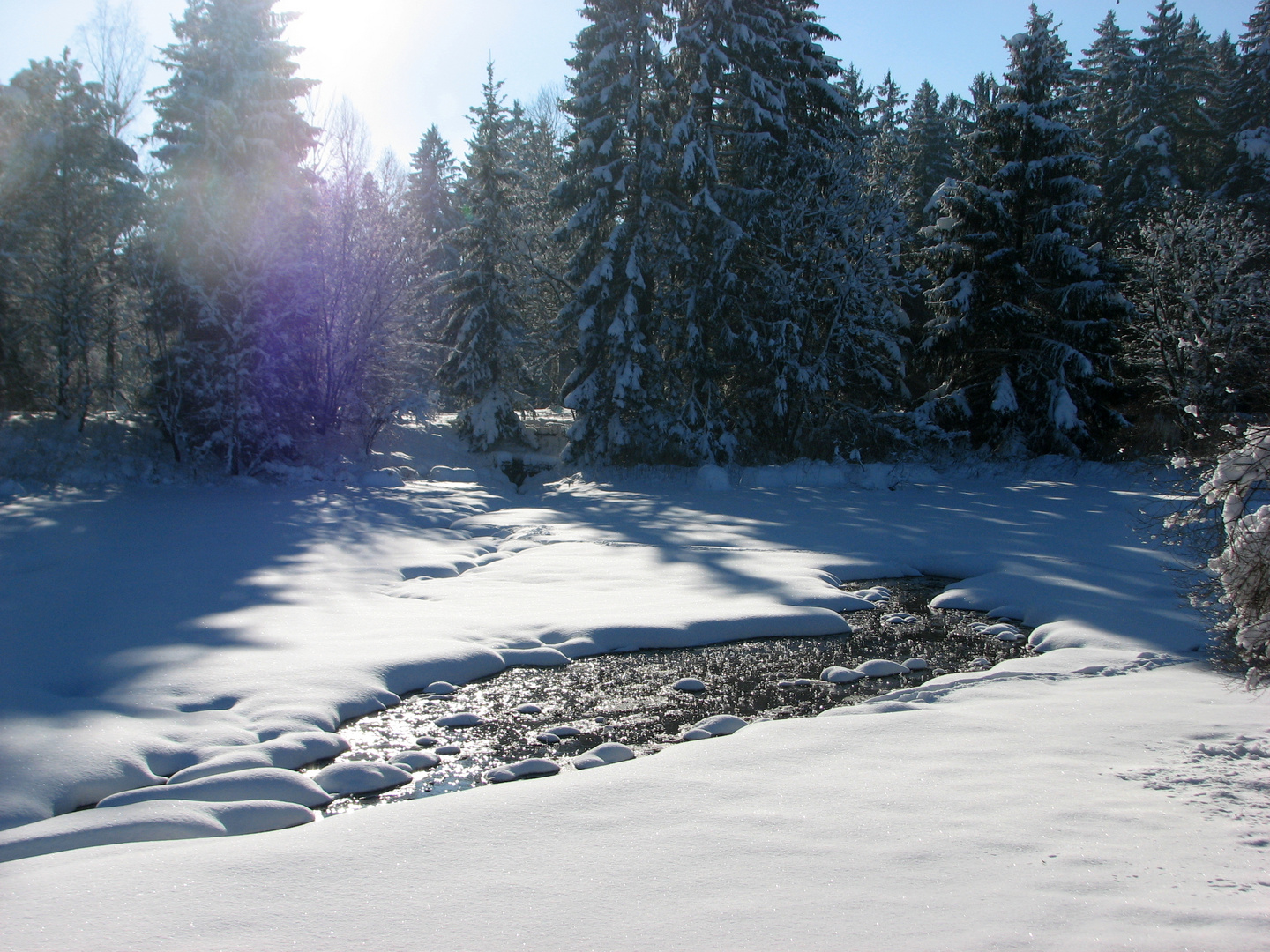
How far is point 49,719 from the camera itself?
16.4 ft

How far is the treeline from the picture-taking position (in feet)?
62.4

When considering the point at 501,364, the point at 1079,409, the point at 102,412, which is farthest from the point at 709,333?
the point at 102,412

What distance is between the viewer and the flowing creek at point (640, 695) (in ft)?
17.3

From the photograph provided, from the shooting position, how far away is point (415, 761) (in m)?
5.04

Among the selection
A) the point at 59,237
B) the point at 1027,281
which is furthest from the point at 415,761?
the point at 1027,281

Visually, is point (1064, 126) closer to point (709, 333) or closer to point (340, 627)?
point (709, 333)

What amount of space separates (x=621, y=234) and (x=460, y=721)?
55.8ft

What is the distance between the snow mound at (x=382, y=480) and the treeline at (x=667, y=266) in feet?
7.94

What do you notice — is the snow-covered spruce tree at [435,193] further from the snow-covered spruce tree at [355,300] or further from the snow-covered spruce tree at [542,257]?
the snow-covered spruce tree at [355,300]

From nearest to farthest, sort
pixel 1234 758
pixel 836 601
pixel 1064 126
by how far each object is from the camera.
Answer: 1. pixel 1234 758
2. pixel 836 601
3. pixel 1064 126

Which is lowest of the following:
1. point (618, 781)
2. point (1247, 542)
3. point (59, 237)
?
point (618, 781)

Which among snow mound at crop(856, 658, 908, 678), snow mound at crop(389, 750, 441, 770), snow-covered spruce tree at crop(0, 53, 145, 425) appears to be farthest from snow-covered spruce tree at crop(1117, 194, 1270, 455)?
snow-covered spruce tree at crop(0, 53, 145, 425)

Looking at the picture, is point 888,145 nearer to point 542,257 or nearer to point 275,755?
point 542,257

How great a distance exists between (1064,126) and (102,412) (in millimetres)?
26971
